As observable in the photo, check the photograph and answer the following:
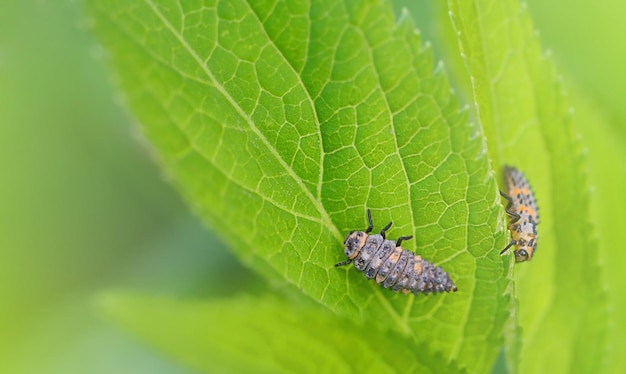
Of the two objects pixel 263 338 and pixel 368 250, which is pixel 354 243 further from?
pixel 263 338

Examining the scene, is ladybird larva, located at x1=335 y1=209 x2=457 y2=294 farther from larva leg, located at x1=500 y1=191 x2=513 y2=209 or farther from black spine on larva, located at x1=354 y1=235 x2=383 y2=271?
larva leg, located at x1=500 y1=191 x2=513 y2=209

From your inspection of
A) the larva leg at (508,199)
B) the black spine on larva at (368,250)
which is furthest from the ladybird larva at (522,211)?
the black spine on larva at (368,250)

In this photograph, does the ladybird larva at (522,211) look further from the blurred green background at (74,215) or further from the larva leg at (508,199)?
the blurred green background at (74,215)

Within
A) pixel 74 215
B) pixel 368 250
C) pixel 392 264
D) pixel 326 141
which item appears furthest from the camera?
pixel 74 215

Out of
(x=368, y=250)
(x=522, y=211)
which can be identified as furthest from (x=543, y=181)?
(x=368, y=250)

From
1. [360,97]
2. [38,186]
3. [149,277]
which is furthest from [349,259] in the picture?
[38,186]

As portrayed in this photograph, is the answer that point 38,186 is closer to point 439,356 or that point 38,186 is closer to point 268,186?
point 268,186
